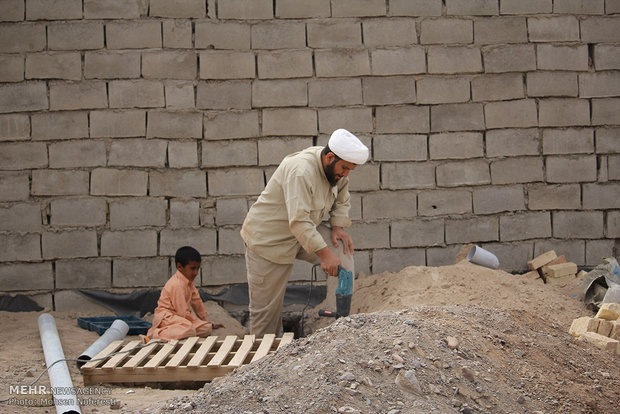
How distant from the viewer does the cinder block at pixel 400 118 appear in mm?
6191

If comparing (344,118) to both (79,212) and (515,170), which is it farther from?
(79,212)

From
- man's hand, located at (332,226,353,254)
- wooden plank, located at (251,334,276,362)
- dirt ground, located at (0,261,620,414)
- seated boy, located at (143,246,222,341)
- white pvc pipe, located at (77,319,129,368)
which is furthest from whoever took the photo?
man's hand, located at (332,226,353,254)

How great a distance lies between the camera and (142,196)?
609cm

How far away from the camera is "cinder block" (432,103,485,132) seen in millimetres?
6227

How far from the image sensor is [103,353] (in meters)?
4.63

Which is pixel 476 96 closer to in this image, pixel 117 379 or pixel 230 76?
pixel 230 76

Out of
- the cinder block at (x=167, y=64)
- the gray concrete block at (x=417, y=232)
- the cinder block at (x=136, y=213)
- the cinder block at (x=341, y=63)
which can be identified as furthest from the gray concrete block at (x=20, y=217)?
the gray concrete block at (x=417, y=232)

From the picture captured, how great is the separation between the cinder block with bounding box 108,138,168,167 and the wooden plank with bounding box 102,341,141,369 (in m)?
1.82

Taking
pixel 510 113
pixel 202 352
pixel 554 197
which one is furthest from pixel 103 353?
pixel 554 197

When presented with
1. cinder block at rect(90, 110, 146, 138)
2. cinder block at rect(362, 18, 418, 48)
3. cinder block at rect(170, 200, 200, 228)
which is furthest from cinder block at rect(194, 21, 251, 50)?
cinder block at rect(170, 200, 200, 228)

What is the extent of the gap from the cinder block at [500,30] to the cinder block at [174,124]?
2.70 meters

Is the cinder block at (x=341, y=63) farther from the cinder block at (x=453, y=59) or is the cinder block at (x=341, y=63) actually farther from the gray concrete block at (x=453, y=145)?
the gray concrete block at (x=453, y=145)

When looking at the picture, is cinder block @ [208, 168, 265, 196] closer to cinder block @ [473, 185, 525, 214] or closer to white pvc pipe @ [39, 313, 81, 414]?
white pvc pipe @ [39, 313, 81, 414]

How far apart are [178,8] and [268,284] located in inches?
105
